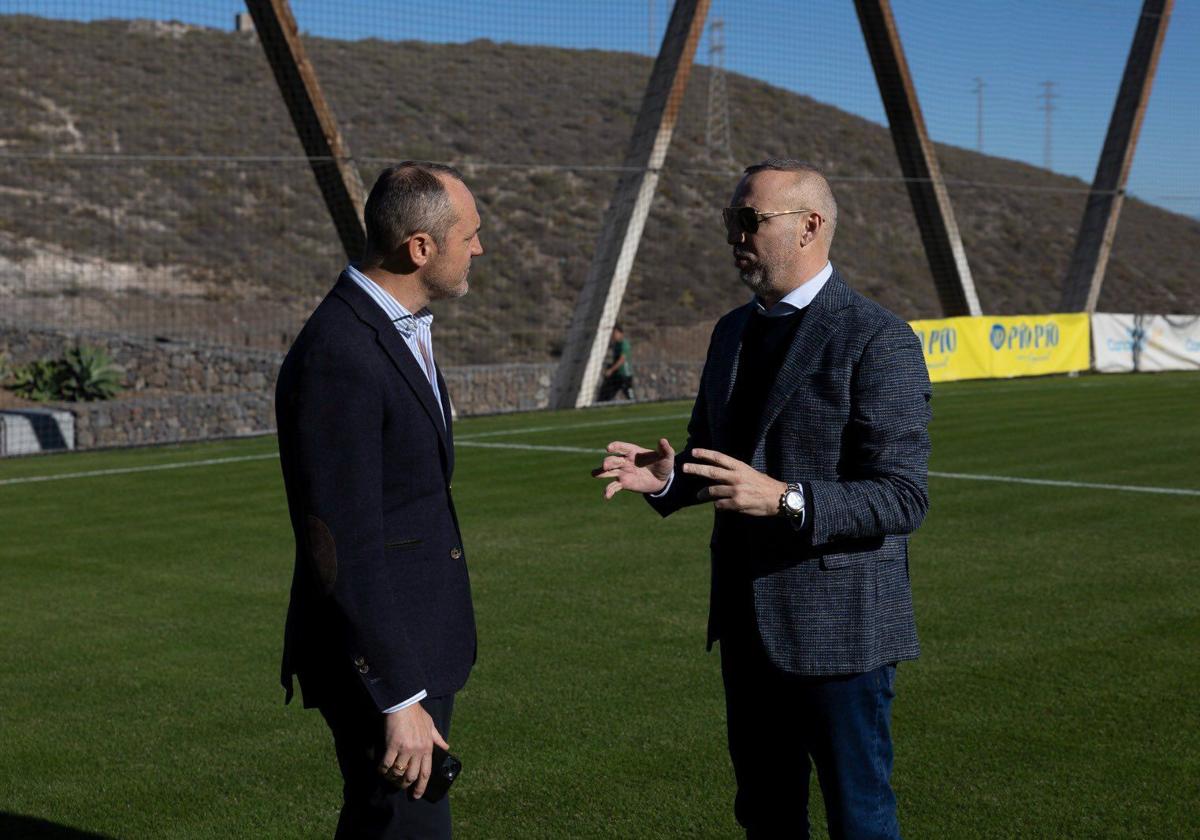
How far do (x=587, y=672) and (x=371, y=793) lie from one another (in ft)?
11.2

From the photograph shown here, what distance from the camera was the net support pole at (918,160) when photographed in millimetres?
24234

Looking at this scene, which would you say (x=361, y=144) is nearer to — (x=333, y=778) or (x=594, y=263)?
(x=594, y=263)

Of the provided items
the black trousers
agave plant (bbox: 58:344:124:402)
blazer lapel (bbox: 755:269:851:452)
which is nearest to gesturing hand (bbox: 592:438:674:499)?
blazer lapel (bbox: 755:269:851:452)

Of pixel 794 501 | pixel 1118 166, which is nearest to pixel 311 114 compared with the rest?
pixel 794 501

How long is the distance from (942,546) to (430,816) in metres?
6.73

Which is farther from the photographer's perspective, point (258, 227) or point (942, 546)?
point (258, 227)

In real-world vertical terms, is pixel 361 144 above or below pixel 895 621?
above

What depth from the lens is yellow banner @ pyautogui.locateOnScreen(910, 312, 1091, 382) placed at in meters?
24.7

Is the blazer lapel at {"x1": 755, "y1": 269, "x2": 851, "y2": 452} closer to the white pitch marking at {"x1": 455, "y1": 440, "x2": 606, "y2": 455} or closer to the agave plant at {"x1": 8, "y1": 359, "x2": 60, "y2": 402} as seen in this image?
the white pitch marking at {"x1": 455, "y1": 440, "x2": 606, "y2": 455}

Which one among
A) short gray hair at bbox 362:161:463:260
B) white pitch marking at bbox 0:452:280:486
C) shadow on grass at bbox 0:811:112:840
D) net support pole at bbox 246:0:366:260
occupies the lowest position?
white pitch marking at bbox 0:452:280:486

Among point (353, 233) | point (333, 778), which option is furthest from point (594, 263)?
point (333, 778)

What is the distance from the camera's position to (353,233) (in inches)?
703

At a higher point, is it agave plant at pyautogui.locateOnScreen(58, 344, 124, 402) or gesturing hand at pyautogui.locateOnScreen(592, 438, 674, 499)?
gesturing hand at pyautogui.locateOnScreen(592, 438, 674, 499)

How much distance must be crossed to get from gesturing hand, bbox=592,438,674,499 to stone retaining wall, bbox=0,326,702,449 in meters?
17.5
